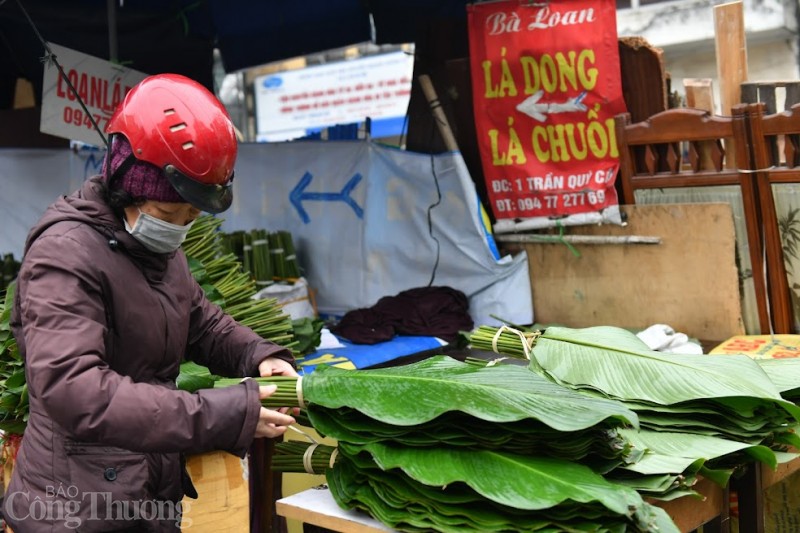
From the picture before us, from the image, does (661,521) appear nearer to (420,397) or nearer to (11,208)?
(420,397)

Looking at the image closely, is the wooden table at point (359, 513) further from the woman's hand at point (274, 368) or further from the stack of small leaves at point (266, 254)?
the stack of small leaves at point (266, 254)

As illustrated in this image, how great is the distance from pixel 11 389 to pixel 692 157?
3581 mm

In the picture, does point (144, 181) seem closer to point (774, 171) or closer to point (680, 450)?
point (680, 450)

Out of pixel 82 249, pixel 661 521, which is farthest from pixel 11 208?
pixel 661 521

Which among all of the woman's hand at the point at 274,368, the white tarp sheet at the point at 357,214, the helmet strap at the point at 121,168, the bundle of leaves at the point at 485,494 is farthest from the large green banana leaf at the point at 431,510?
the white tarp sheet at the point at 357,214

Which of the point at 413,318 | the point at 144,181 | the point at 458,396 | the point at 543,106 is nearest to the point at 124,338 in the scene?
the point at 144,181

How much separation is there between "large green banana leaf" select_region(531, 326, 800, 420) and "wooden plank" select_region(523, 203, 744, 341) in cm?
204

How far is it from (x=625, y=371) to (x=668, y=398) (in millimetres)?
222

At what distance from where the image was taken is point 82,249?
6.68ft

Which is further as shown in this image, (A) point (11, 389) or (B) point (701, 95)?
(B) point (701, 95)

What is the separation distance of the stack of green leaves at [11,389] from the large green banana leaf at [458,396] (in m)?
1.22

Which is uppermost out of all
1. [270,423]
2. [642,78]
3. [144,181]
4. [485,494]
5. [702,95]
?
[642,78]

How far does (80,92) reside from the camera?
5.46m

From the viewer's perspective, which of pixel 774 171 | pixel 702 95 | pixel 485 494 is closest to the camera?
pixel 485 494
